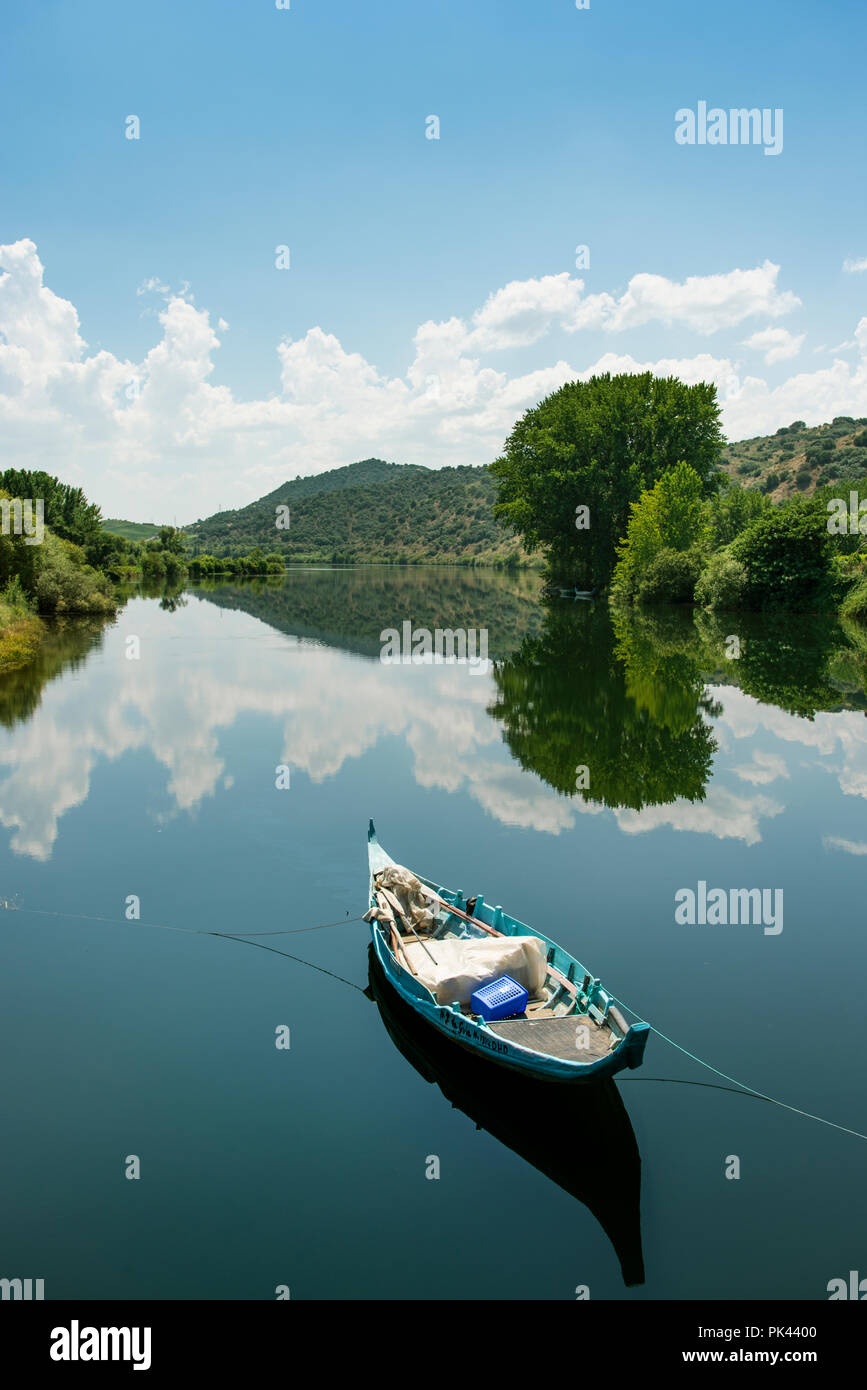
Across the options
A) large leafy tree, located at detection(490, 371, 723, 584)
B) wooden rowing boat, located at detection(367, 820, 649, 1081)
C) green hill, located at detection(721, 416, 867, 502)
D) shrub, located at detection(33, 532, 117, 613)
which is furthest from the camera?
green hill, located at detection(721, 416, 867, 502)

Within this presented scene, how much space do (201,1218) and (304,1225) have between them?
1.01 m

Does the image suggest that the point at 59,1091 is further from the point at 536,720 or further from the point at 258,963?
the point at 536,720

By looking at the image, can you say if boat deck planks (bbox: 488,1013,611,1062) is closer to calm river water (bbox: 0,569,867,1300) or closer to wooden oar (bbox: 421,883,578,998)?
wooden oar (bbox: 421,883,578,998)

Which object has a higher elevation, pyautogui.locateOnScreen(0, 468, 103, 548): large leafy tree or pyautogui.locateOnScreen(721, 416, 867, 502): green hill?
pyautogui.locateOnScreen(721, 416, 867, 502): green hill

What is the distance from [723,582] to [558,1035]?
59.2 metres

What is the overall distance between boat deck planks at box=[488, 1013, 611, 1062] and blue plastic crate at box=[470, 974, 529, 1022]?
0.25 m

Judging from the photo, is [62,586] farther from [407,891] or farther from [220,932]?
[407,891]

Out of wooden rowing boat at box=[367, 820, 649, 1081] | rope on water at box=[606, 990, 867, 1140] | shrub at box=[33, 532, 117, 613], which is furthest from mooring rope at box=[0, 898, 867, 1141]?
shrub at box=[33, 532, 117, 613]

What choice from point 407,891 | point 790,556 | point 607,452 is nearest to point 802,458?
point 607,452

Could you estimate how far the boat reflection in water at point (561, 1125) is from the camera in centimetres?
Answer: 863

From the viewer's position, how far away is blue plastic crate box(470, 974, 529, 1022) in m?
10.5

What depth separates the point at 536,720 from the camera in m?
30.0

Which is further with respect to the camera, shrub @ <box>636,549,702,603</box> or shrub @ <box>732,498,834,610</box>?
shrub @ <box>636,549,702,603</box>
